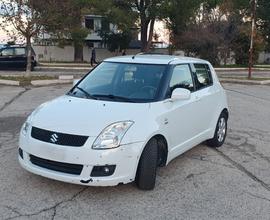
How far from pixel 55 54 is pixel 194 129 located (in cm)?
4094

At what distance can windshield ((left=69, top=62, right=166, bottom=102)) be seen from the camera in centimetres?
543

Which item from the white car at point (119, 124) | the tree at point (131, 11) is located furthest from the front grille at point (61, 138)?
the tree at point (131, 11)

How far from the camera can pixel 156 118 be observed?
499 cm

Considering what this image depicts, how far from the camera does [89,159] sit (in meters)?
4.41

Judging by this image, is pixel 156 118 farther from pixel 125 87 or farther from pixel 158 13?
pixel 158 13

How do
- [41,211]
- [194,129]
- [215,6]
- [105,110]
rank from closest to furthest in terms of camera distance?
[41,211] → [105,110] → [194,129] → [215,6]

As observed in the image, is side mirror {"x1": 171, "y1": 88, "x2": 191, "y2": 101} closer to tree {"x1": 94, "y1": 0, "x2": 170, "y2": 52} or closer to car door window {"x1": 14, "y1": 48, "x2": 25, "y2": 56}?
car door window {"x1": 14, "y1": 48, "x2": 25, "y2": 56}

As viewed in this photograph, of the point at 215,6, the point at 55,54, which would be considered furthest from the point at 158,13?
the point at 55,54

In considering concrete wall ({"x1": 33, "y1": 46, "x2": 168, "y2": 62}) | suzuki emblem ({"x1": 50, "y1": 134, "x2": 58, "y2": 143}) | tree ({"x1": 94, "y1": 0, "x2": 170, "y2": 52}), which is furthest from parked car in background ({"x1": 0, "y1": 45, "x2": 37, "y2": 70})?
suzuki emblem ({"x1": 50, "y1": 134, "x2": 58, "y2": 143})

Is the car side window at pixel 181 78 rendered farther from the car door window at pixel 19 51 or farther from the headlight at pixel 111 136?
the car door window at pixel 19 51

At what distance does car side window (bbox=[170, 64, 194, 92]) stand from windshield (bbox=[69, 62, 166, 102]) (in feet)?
0.65

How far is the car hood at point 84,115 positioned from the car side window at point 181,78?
80 centimetres

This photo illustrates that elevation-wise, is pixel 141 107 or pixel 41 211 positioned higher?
pixel 141 107

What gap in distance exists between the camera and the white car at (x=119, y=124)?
4.47m
